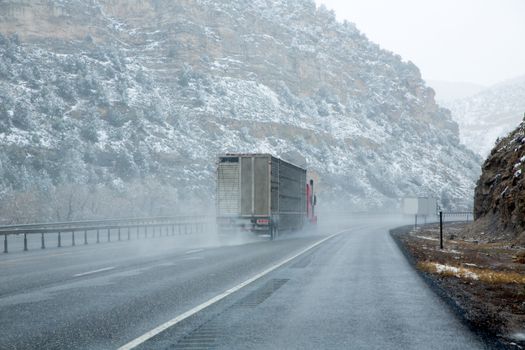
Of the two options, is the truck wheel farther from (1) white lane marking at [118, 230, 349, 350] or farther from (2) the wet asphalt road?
(1) white lane marking at [118, 230, 349, 350]

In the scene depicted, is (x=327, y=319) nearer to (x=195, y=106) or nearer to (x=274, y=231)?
(x=274, y=231)

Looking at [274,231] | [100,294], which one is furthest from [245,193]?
[100,294]

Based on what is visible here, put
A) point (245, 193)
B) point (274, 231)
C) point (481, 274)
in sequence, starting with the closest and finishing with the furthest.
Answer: point (481, 274) < point (245, 193) < point (274, 231)

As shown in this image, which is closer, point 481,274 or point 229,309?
point 229,309

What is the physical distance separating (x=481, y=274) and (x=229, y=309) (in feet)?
25.6

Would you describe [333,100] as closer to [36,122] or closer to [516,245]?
[36,122]

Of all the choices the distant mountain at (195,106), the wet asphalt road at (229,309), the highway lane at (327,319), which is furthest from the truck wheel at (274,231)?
the distant mountain at (195,106)

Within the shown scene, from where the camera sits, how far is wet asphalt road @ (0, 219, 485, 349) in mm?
6746

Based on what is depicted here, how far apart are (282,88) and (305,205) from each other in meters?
81.9

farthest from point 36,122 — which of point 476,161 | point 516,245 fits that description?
point 476,161

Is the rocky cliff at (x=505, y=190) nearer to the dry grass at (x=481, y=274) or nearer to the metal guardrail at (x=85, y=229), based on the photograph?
the dry grass at (x=481, y=274)

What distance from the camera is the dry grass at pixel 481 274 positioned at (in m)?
13.4

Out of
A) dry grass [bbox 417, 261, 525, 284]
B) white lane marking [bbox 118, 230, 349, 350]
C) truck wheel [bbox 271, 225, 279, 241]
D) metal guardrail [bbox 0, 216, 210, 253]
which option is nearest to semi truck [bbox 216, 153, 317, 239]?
truck wheel [bbox 271, 225, 279, 241]

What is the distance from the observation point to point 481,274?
14312 millimetres
